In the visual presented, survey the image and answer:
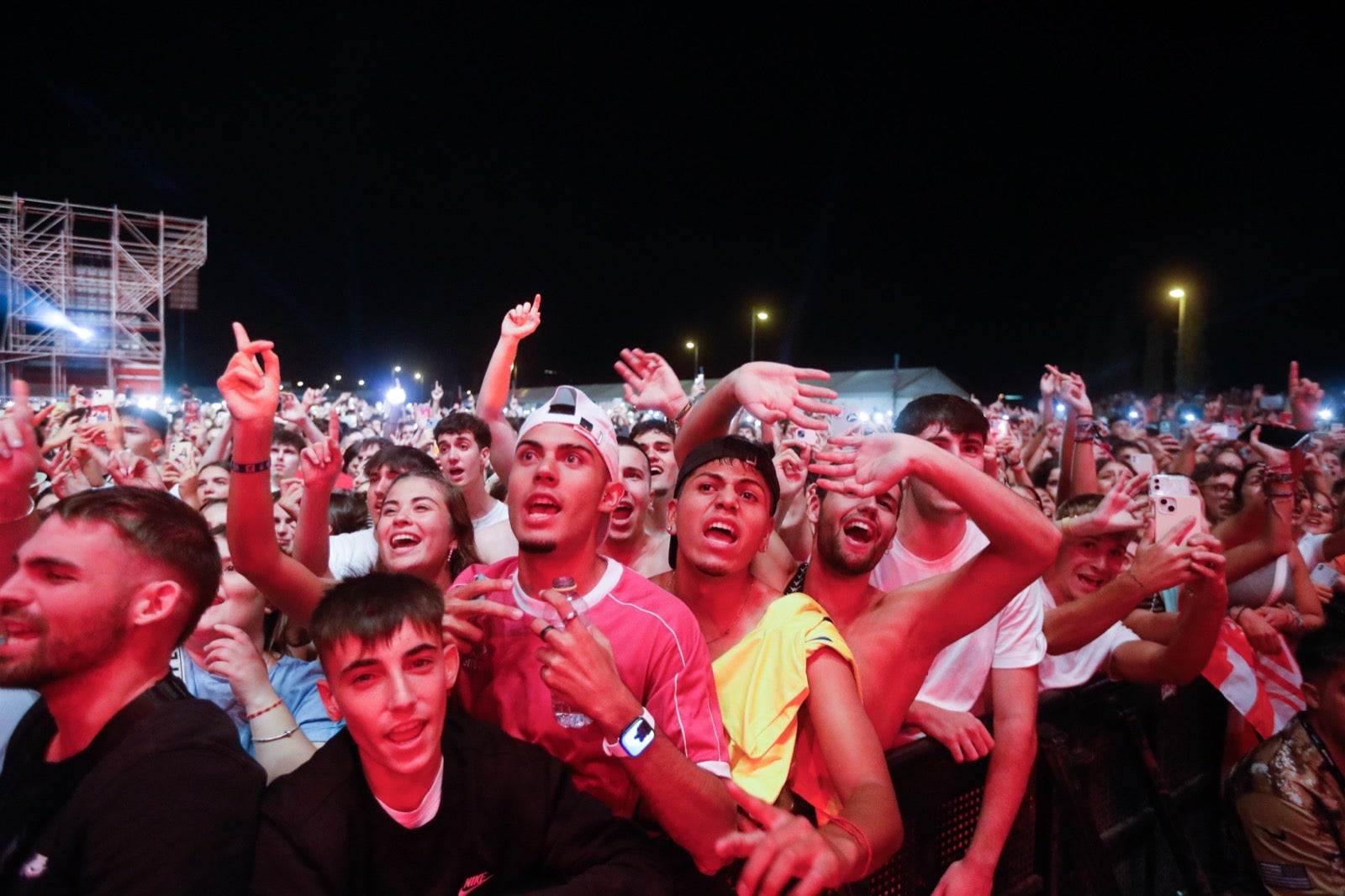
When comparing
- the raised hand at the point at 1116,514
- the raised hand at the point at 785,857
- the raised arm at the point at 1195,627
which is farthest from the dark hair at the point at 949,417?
the raised hand at the point at 785,857

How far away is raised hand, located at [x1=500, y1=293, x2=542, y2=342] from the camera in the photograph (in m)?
4.88

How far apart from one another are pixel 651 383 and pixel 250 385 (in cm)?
224

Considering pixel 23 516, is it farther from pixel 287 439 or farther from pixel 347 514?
pixel 287 439

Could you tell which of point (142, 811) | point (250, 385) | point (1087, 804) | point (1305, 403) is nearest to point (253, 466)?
point (250, 385)

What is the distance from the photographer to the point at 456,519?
3635 millimetres

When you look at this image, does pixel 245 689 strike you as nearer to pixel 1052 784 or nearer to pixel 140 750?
pixel 140 750

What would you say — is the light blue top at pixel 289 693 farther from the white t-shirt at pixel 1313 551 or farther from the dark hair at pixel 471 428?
the white t-shirt at pixel 1313 551

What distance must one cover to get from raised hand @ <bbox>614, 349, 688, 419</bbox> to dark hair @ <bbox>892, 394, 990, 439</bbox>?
4.23 feet

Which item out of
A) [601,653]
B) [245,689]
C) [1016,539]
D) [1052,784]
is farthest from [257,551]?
[1052,784]

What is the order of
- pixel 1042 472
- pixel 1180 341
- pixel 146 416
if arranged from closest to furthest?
1. pixel 146 416
2. pixel 1042 472
3. pixel 1180 341

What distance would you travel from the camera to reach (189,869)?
1555mm

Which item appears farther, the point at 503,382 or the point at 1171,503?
→ the point at 503,382

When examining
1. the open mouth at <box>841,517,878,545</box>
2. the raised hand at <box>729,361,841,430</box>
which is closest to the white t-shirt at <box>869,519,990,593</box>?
the open mouth at <box>841,517,878,545</box>

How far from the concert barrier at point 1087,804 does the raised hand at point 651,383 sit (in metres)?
2.34
